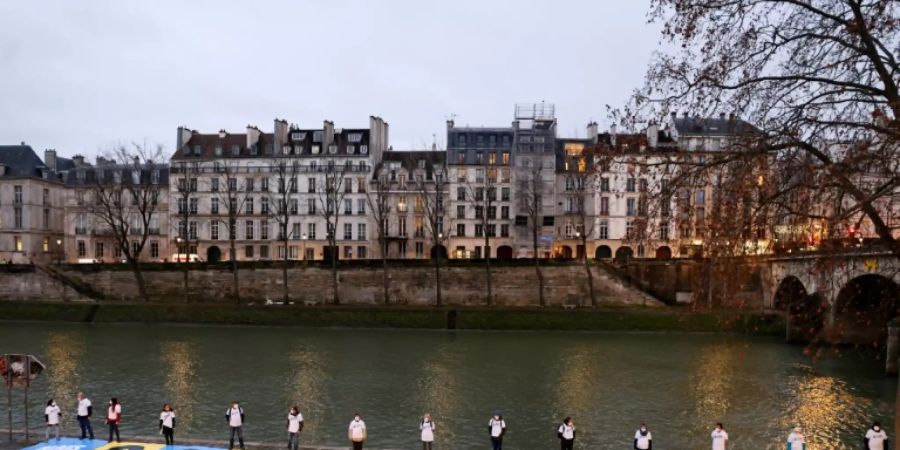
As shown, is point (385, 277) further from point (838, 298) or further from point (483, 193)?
point (838, 298)

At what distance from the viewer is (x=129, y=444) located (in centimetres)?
2178

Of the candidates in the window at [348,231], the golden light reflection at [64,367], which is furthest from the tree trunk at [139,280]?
the window at [348,231]

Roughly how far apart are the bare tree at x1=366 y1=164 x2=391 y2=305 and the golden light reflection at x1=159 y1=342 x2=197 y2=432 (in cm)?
2274

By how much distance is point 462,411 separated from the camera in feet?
93.4

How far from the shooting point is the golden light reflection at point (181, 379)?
27.3 metres

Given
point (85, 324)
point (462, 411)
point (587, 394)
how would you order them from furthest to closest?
1. point (85, 324)
2. point (587, 394)
3. point (462, 411)

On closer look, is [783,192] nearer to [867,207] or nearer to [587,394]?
[867,207]

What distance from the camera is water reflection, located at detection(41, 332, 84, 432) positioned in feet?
96.3

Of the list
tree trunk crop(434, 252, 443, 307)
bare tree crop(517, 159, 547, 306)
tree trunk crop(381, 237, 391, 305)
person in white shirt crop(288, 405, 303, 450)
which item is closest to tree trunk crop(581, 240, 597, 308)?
bare tree crop(517, 159, 547, 306)

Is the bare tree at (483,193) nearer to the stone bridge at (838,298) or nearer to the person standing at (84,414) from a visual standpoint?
the stone bridge at (838,298)

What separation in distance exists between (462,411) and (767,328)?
37.4 meters

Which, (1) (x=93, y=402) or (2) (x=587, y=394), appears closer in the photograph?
(1) (x=93, y=402)

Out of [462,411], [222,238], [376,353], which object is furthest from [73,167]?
[462,411]

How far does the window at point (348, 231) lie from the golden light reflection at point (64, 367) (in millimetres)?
39222
